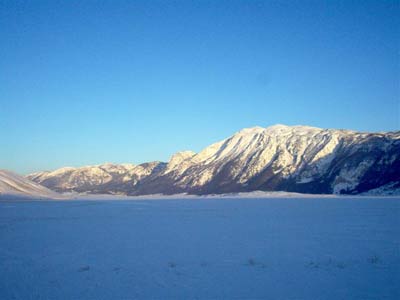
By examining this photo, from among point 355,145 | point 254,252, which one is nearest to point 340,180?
point 355,145

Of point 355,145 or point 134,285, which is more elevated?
point 355,145

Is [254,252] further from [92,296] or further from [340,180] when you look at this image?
[340,180]

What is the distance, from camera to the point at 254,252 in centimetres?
1747

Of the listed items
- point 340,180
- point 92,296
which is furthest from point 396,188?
point 92,296

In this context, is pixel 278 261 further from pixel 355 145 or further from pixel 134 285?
pixel 355 145

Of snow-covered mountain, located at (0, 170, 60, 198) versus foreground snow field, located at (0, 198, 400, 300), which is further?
snow-covered mountain, located at (0, 170, 60, 198)

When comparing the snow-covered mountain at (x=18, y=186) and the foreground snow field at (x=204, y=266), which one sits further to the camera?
the snow-covered mountain at (x=18, y=186)

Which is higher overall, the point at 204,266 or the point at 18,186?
the point at 204,266

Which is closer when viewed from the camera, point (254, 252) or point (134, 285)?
point (134, 285)

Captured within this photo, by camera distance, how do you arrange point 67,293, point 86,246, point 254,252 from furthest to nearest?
point 86,246 → point 254,252 → point 67,293

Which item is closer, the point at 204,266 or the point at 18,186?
the point at 204,266

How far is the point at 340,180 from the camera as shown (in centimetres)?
17725

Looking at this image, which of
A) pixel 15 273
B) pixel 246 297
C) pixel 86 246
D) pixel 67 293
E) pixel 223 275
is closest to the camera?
pixel 246 297

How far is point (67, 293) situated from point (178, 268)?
4478mm
